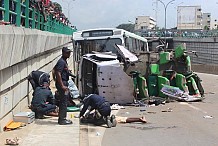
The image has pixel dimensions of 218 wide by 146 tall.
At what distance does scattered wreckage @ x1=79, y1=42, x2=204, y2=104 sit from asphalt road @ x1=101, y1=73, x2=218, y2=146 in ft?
2.46

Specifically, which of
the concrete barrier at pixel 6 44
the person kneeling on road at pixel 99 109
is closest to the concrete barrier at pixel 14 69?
the concrete barrier at pixel 6 44

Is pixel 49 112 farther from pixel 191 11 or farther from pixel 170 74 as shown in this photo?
pixel 191 11

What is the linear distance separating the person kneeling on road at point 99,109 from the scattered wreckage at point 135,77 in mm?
3900

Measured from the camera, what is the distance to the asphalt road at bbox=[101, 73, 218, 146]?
8875mm

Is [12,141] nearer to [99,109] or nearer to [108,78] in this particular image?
[99,109]

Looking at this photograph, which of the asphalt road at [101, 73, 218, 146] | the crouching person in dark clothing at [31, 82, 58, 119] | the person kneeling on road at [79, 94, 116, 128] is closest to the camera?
the asphalt road at [101, 73, 218, 146]

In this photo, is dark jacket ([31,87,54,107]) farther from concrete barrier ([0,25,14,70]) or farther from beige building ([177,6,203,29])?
beige building ([177,6,203,29])

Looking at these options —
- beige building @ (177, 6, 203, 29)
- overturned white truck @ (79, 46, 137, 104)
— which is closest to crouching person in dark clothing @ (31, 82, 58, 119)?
overturned white truck @ (79, 46, 137, 104)

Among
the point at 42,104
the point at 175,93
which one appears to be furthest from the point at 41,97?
the point at 175,93

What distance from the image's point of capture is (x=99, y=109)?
10.3 metres

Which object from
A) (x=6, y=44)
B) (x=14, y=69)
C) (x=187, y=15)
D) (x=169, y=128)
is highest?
(x=187, y=15)

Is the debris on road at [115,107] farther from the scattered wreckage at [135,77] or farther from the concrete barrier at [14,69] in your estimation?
the concrete barrier at [14,69]

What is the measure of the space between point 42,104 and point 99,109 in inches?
61.8

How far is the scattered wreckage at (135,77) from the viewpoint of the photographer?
47.8 ft
